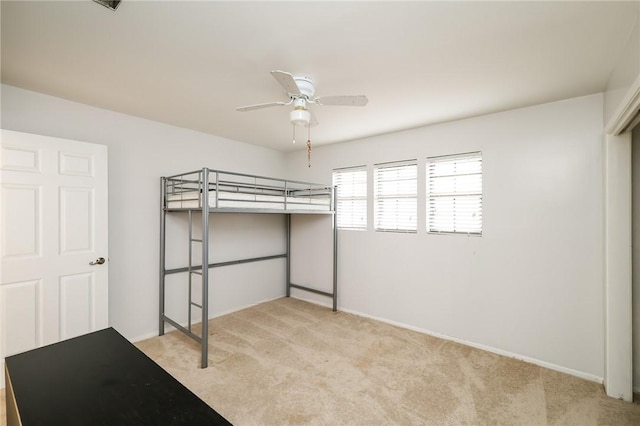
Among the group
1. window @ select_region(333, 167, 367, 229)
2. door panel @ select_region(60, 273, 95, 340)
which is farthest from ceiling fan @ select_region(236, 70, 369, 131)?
door panel @ select_region(60, 273, 95, 340)

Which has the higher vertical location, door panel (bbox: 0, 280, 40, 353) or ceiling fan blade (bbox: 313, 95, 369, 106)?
ceiling fan blade (bbox: 313, 95, 369, 106)

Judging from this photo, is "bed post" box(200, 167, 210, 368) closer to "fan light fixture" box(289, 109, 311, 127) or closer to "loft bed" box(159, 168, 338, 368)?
"loft bed" box(159, 168, 338, 368)

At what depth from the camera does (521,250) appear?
108 inches

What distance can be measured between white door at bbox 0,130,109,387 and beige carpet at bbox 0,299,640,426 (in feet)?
2.22

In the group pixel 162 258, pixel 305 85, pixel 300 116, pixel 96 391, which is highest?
pixel 305 85

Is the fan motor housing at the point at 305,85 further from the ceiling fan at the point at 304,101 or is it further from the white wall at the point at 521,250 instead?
the white wall at the point at 521,250

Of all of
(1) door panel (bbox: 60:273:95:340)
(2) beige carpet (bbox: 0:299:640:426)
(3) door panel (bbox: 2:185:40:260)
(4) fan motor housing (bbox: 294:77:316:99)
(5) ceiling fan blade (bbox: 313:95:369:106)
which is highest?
(4) fan motor housing (bbox: 294:77:316:99)

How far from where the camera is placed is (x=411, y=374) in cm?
251

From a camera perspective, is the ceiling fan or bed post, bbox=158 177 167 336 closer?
the ceiling fan

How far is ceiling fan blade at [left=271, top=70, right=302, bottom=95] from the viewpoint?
1.63 m

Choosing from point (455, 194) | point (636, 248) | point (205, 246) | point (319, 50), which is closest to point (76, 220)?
A: point (205, 246)

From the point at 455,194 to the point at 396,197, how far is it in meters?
0.71

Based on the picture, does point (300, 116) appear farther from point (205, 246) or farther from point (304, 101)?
point (205, 246)

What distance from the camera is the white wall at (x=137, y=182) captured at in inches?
101
